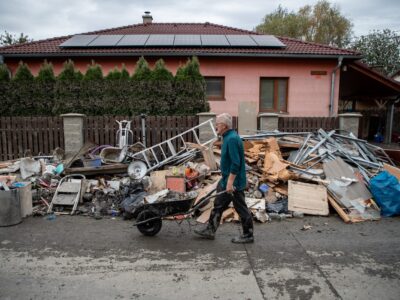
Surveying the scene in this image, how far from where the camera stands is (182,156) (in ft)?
26.5

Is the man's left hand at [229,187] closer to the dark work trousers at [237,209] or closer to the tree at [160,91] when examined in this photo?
the dark work trousers at [237,209]

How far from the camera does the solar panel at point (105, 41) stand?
1348cm

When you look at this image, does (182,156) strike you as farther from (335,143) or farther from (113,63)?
(113,63)

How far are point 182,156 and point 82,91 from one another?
3944mm

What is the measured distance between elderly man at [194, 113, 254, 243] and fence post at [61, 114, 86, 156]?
5322 millimetres

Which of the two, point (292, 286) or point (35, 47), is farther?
point (35, 47)

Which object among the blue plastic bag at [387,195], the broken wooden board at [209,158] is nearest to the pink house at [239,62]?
the broken wooden board at [209,158]

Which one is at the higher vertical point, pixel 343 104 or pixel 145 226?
pixel 343 104

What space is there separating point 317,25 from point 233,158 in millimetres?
34967

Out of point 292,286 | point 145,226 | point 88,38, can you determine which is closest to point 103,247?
point 145,226

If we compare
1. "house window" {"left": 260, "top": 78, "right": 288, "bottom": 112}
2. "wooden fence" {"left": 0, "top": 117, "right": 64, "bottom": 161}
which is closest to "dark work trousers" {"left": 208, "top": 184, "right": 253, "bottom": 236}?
"wooden fence" {"left": 0, "top": 117, "right": 64, "bottom": 161}

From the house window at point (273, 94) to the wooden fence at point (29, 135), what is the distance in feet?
27.9

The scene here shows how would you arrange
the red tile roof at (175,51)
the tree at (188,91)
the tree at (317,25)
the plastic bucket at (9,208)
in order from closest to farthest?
1. the plastic bucket at (9,208)
2. the tree at (188,91)
3. the red tile roof at (175,51)
4. the tree at (317,25)

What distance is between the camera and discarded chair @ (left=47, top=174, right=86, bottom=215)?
6.31m
